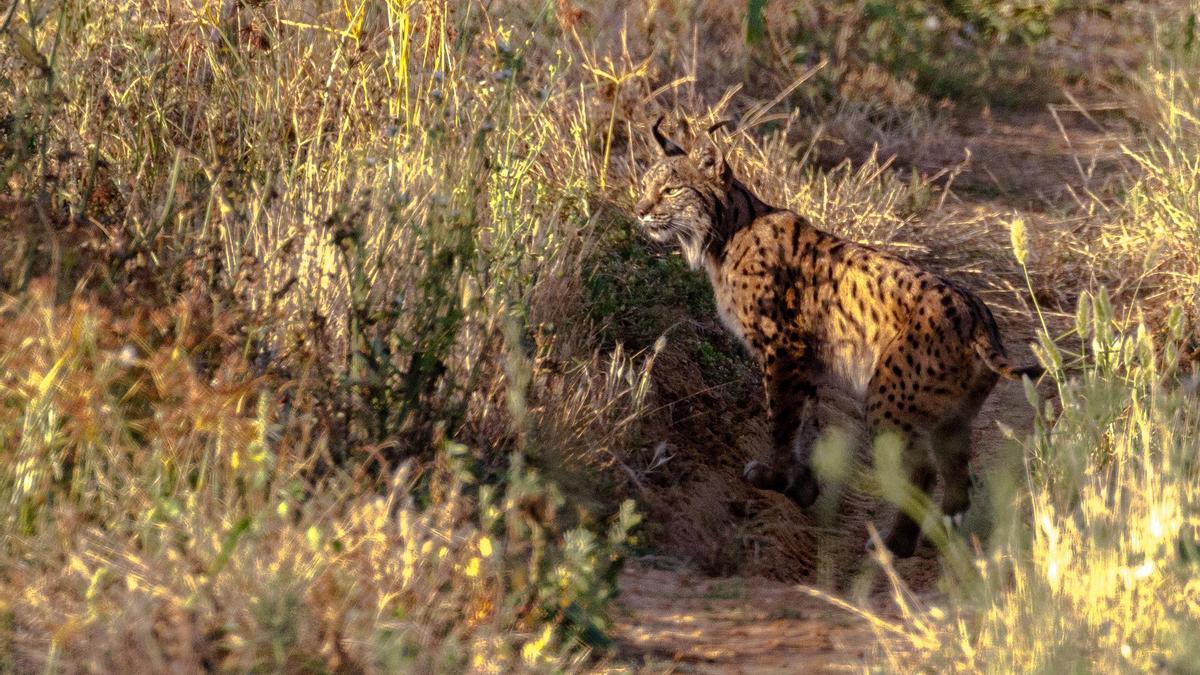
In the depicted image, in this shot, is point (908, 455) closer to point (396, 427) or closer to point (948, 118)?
point (396, 427)

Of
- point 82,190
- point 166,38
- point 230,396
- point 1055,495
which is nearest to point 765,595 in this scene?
point 1055,495

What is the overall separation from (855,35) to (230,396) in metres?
7.68

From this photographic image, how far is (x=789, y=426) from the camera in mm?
5844

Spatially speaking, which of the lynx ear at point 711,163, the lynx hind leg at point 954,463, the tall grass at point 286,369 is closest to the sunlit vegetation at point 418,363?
the tall grass at point 286,369

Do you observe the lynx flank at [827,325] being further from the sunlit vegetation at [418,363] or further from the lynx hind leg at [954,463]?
the sunlit vegetation at [418,363]

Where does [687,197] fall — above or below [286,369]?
above

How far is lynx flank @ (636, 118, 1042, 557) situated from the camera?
5.19 meters

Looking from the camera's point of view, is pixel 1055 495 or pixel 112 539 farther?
pixel 1055 495

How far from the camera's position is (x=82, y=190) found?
204 inches

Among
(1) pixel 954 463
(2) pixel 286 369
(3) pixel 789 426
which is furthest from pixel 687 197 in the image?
(2) pixel 286 369

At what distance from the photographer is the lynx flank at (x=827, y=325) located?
5.19m

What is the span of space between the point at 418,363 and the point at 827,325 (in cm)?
202

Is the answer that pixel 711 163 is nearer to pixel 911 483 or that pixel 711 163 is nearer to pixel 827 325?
pixel 827 325

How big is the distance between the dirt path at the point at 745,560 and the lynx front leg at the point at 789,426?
0.24 feet
